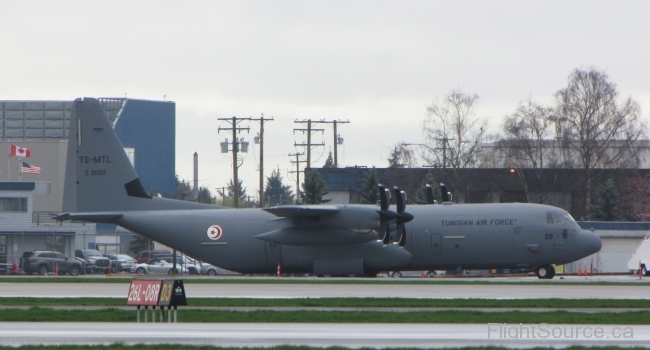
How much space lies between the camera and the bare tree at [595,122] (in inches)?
2505

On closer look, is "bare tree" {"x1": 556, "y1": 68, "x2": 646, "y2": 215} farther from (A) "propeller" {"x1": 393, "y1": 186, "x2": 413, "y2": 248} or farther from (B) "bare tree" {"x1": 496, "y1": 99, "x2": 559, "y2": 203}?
(A) "propeller" {"x1": 393, "y1": 186, "x2": 413, "y2": 248}

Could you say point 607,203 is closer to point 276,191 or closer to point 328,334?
point 328,334

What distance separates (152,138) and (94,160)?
70551 millimetres

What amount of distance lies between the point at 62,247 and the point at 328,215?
90.0ft

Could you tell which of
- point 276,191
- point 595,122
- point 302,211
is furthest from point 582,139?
point 276,191

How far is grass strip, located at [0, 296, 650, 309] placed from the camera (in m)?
22.6

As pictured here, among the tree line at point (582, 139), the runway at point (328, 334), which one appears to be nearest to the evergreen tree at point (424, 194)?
the tree line at point (582, 139)

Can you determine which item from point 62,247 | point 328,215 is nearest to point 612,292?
point 328,215

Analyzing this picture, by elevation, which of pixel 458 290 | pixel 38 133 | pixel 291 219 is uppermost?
pixel 38 133

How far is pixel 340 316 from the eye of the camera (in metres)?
19.8

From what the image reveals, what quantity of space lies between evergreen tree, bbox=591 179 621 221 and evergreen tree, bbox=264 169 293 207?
2869 inches

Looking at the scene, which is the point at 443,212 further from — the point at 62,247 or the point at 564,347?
the point at 62,247

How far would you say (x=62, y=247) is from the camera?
5684cm

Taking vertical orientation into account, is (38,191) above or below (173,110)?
below
